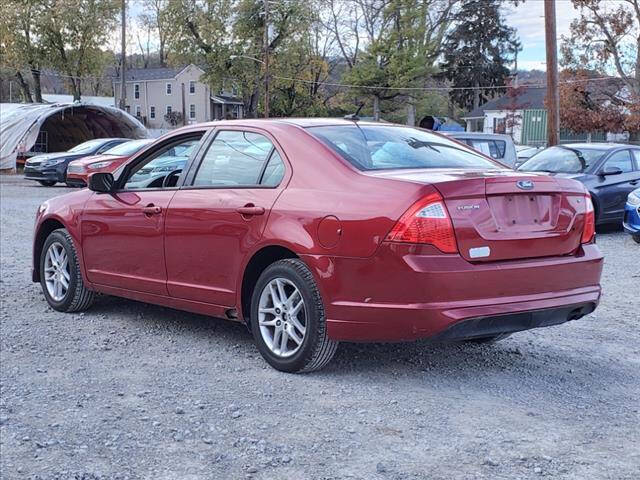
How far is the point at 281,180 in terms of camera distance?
525cm

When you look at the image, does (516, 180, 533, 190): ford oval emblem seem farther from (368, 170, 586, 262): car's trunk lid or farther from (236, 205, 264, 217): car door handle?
(236, 205, 264, 217): car door handle

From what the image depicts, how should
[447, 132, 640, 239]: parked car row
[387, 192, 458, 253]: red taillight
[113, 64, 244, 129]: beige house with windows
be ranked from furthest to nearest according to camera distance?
1. [113, 64, 244, 129]: beige house with windows
2. [447, 132, 640, 239]: parked car row
3. [387, 192, 458, 253]: red taillight

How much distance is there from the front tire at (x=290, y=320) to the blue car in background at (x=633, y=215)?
8.69m

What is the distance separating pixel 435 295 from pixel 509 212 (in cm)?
70

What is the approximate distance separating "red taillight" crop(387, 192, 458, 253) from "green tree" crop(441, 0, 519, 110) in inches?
2639

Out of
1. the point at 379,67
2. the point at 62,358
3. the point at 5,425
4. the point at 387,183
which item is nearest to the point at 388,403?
the point at 387,183

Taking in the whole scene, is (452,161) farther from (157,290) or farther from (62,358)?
(62,358)

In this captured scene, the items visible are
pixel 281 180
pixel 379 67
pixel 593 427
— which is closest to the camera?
pixel 593 427

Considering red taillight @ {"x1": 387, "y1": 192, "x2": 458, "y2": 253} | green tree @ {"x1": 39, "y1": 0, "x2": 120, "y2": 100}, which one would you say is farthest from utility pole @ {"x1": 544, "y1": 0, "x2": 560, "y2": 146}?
green tree @ {"x1": 39, "y1": 0, "x2": 120, "y2": 100}

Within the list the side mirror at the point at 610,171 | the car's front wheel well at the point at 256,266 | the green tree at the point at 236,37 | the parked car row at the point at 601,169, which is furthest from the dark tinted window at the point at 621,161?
the green tree at the point at 236,37

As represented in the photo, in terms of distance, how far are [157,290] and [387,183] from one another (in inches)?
88.2

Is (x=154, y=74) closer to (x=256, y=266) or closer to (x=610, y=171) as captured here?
(x=610, y=171)

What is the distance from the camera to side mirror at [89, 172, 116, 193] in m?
6.52

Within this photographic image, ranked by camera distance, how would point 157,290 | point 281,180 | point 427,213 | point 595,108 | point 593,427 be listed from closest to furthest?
point 593,427 → point 427,213 → point 281,180 → point 157,290 → point 595,108
